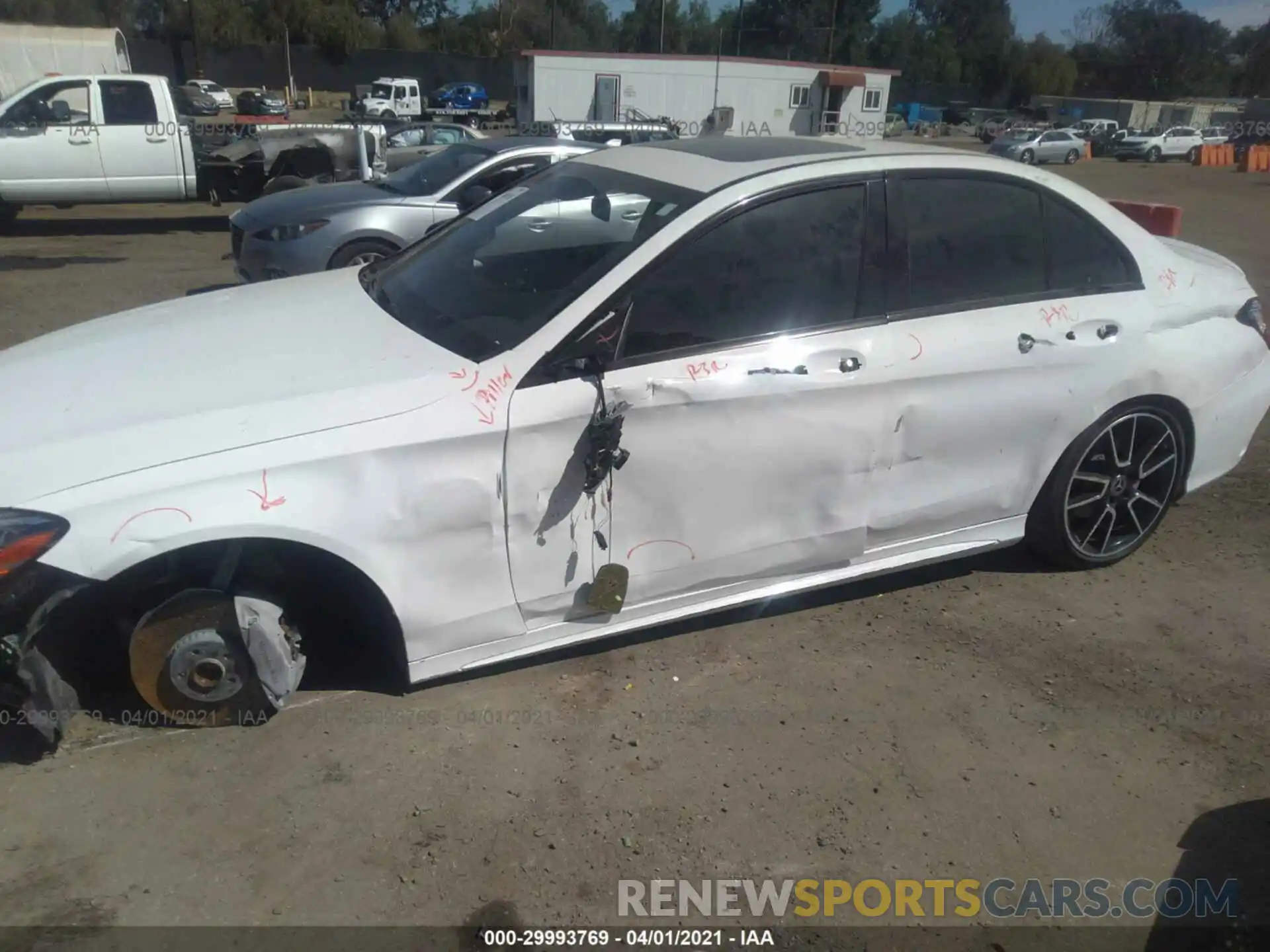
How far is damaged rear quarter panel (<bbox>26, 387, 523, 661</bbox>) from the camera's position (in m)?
2.50

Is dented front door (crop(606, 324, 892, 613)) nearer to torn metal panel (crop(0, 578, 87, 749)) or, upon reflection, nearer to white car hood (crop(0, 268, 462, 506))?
white car hood (crop(0, 268, 462, 506))

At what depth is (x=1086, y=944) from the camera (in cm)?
244

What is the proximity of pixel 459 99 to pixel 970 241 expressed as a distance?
161 ft

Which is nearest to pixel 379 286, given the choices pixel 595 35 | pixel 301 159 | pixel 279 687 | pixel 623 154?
pixel 623 154

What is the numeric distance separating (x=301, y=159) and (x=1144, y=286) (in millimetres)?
12522

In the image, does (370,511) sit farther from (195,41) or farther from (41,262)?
(195,41)

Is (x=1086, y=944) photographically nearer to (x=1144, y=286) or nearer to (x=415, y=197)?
(x=1144, y=286)

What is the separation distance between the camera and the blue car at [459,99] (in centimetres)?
4761

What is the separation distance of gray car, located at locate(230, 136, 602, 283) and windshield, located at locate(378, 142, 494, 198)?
11mm

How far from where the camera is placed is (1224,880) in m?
2.62

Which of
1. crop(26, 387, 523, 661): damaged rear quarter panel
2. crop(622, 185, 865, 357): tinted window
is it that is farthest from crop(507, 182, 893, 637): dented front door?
crop(26, 387, 523, 661): damaged rear quarter panel

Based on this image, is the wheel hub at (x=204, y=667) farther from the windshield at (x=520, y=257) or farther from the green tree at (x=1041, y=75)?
the green tree at (x=1041, y=75)

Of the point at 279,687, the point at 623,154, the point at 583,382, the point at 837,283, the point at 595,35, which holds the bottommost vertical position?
the point at 279,687

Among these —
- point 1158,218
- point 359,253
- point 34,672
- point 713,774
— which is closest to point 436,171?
point 359,253
